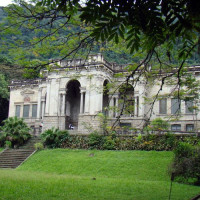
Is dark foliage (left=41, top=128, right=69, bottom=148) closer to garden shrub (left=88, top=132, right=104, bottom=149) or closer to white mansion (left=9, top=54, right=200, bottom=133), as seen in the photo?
white mansion (left=9, top=54, right=200, bottom=133)

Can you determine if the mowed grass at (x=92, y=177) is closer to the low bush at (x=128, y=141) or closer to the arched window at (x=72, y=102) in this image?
the low bush at (x=128, y=141)

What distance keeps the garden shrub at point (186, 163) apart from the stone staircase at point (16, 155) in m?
11.9

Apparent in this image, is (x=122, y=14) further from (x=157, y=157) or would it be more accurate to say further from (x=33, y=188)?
(x=157, y=157)

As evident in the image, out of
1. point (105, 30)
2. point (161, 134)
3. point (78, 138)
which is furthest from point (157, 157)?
point (105, 30)

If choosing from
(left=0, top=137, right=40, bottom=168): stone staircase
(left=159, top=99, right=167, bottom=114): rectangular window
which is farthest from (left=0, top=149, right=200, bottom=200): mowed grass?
(left=159, top=99, right=167, bottom=114): rectangular window

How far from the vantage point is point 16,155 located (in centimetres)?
2370

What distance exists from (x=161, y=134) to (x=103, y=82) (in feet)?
29.2

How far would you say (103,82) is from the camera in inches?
1139

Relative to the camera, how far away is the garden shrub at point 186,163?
45.1ft

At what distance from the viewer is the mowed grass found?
9.88 meters

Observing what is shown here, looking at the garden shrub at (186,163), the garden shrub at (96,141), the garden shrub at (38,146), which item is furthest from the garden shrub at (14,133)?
the garden shrub at (186,163)

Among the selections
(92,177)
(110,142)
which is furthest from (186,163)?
(110,142)

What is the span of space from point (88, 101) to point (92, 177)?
1321 centimetres

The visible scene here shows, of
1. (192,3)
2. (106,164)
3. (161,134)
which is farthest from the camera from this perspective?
(161,134)
